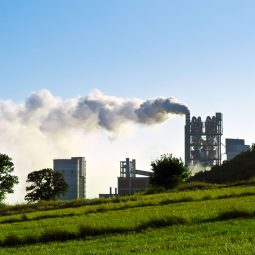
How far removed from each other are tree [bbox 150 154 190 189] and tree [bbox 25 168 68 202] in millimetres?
17788

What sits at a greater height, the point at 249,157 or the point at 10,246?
the point at 249,157

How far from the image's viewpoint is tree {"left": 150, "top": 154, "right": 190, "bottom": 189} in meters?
82.1

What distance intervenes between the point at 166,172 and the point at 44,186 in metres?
21.5

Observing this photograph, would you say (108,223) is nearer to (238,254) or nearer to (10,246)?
(10,246)

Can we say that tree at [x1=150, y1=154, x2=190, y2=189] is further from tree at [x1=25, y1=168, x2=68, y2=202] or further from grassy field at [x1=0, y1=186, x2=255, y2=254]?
grassy field at [x1=0, y1=186, x2=255, y2=254]

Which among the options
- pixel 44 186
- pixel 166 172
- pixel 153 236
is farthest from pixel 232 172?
pixel 153 236

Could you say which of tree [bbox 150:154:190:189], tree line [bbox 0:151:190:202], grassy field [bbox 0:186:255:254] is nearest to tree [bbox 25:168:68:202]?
tree line [bbox 0:151:190:202]

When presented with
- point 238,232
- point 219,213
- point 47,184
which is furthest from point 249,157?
point 238,232

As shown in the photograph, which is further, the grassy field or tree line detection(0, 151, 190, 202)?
tree line detection(0, 151, 190, 202)

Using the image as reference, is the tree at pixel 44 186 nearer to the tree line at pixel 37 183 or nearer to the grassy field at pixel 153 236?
the tree line at pixel 37 183

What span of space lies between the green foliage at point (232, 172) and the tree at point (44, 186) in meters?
22.0

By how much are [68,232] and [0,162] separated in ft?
211

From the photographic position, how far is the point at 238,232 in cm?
2273

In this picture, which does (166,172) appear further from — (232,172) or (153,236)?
(153,236)
